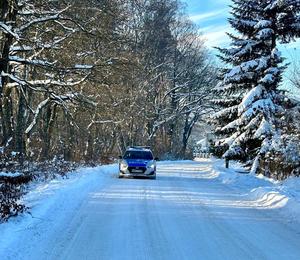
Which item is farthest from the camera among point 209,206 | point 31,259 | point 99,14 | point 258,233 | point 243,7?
point 243,7

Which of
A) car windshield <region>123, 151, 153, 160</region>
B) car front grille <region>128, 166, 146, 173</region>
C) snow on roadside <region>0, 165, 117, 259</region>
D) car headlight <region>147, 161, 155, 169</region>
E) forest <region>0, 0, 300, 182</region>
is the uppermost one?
forest <region>0, 0, 300, 182</region>

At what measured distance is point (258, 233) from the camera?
1062 cm

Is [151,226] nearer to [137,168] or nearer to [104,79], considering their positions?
[104,79]

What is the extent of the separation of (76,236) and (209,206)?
243 inches

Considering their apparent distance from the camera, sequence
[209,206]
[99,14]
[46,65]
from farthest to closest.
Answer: [99,14] < [46,65] < [209,206]

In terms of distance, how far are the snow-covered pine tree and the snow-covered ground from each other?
8951mm

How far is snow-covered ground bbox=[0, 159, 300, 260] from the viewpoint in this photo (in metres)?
8.41

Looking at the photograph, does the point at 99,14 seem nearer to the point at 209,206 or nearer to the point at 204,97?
the point at 209,206

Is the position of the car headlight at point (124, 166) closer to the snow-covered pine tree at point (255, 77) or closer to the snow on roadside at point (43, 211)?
the snow-covered pine tree at point (255, 77)

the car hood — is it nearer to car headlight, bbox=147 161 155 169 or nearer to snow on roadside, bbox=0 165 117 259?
car headlight, bbox=147 161 155 169

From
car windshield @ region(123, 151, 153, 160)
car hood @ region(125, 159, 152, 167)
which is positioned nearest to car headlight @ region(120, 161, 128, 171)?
car hood @ region(125, 159, 152, 167)

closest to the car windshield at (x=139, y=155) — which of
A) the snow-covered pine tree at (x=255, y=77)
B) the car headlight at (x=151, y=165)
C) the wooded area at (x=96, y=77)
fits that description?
the car headlight at (x=151, y=165)

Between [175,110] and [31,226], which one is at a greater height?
[175,110]

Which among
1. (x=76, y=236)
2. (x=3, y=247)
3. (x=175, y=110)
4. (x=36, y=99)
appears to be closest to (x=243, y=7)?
(x=36, y=99)
